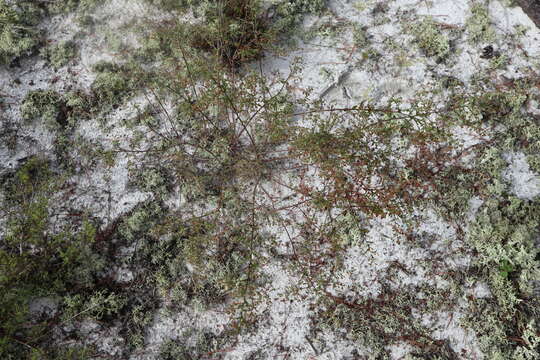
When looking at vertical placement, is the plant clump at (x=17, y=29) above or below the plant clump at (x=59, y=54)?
above

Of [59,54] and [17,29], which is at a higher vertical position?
[17,29]

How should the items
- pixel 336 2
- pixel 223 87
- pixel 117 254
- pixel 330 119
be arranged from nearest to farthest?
pixel 223 87 < pixel 117 254 < pixel 330 119 < pixel 336 2

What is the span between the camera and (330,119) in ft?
12.7

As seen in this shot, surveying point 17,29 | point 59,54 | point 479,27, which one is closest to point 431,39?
point 479,27

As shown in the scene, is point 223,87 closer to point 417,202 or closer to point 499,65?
point 417,202

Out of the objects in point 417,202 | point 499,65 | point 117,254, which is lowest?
point 117,254

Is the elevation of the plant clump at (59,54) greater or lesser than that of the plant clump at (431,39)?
lesser

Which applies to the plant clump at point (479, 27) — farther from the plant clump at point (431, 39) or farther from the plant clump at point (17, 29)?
the plant clump at point (17, 29)

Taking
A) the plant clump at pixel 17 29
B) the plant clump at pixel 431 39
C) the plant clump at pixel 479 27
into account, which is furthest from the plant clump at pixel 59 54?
the plant clump at pixel 479 27

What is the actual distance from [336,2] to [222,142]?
204 centimetres

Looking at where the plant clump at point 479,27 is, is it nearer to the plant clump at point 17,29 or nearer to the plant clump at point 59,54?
the plant clump at point 59,54

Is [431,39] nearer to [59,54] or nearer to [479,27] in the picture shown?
[479,27]

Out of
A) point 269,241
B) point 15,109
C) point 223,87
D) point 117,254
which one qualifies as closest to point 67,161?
point 15,109

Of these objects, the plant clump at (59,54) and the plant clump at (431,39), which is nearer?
the plant clump at (431,39)
